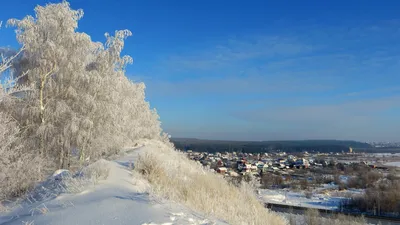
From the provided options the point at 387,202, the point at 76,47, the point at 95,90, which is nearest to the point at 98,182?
the point at 95,90

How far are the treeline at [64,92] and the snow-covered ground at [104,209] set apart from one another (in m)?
6.25

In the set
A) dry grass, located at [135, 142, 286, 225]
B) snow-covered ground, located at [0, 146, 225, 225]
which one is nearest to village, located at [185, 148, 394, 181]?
dry grass, located at [135, 142, 286, 225]

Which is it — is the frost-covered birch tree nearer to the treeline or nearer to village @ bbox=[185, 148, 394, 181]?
the treeline

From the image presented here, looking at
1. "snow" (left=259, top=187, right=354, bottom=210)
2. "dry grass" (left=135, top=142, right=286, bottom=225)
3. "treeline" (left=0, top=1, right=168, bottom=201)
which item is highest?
"treeline" (left=0, top=1, right=168, bottom=201)

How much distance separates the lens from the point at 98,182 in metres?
7.58

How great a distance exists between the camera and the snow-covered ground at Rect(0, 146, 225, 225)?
5.41 meters

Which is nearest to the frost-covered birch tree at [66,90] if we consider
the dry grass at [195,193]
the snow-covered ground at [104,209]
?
the dry grass at [195,193]

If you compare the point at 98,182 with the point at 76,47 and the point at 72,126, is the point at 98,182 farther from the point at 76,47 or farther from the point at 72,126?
the point at 76,47

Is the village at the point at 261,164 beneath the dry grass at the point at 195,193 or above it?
beneath

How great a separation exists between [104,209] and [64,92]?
10081mm

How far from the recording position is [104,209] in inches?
228

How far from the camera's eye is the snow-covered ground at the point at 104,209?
17.7ft

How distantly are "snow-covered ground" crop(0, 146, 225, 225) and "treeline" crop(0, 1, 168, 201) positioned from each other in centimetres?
625

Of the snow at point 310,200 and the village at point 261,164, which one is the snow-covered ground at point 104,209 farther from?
the snow at point 310,200
